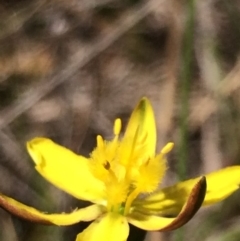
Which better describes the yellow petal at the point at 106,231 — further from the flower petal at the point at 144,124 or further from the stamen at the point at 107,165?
the flower petal at the point at 144,124

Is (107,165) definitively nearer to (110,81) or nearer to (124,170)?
(124,170)

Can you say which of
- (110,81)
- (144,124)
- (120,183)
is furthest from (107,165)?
(110,81)

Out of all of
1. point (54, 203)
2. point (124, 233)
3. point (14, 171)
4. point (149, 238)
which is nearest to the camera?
point (124, 233)

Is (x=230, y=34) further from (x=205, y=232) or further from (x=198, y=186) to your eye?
(x=198, y=186)

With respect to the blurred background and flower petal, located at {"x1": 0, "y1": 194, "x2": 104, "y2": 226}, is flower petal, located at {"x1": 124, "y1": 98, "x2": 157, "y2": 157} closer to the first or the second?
flower petal, located at {"x1": 0, "y1": 194, "x2": 104, "y2": 226}

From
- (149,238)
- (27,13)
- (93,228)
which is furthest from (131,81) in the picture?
(93,228)

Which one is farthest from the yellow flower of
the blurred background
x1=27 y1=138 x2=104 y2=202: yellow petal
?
the blurred background
